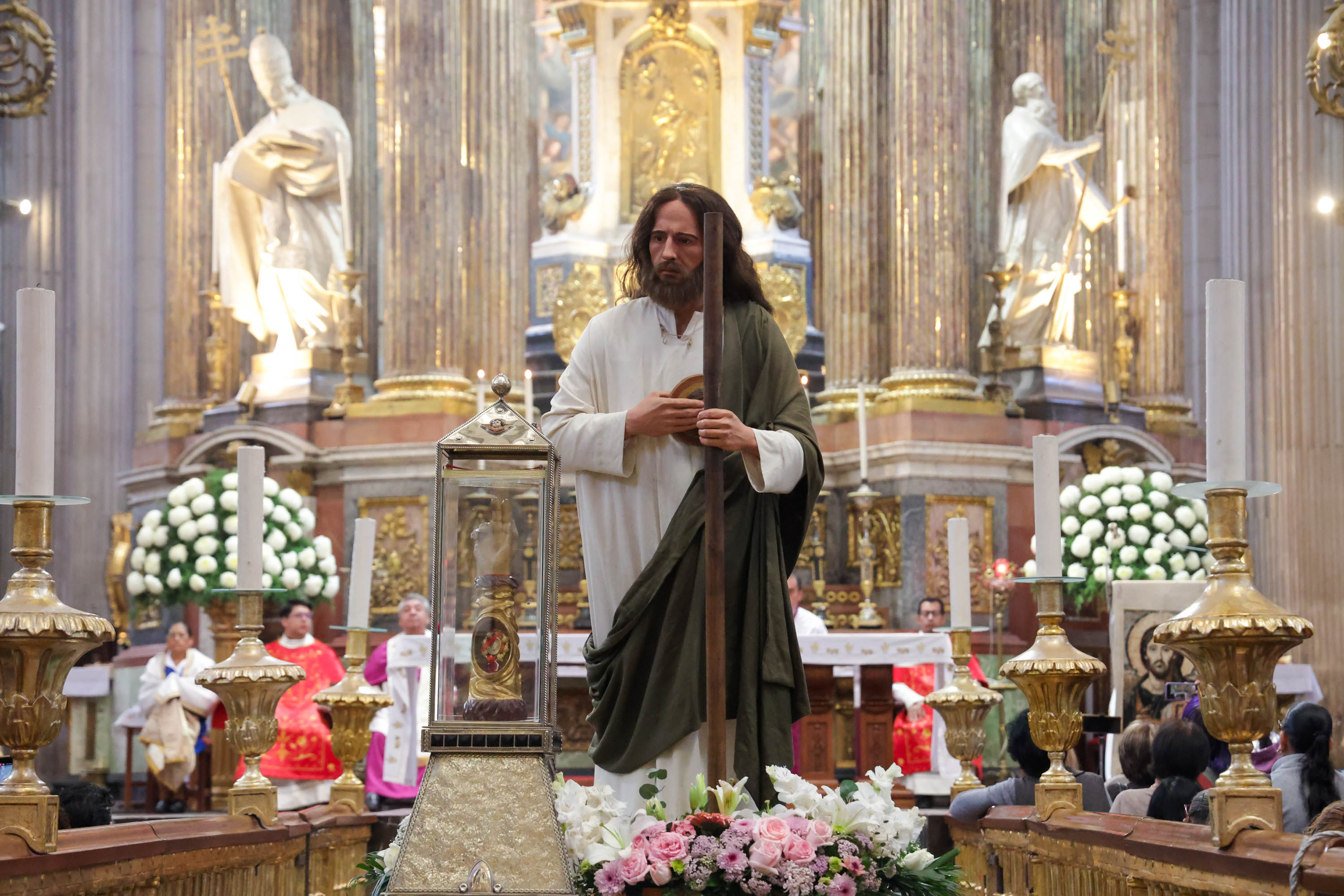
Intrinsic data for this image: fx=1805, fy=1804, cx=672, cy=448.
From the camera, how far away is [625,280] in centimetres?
482

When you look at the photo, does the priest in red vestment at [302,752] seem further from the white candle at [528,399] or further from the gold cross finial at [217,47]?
the gold cross finial at [217,47]

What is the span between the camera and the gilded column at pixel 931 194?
12.9m

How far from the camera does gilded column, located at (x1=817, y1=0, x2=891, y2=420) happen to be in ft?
43.7

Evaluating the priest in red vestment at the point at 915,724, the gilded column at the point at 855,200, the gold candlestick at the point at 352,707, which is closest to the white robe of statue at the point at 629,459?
the gold candlestick at the point at 352,707

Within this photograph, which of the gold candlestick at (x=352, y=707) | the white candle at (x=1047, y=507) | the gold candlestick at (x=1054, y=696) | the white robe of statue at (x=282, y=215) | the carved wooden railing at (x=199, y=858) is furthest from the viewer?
the white robe of statue at (x=282, y=215)

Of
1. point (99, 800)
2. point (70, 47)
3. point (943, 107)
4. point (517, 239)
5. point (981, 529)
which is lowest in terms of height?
point (99, 800)

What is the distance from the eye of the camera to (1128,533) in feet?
38.4

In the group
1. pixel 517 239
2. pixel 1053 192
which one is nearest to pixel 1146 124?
pixel 1053 192

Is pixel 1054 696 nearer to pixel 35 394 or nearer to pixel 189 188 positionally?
pixel 35 394

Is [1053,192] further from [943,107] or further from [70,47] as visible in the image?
[70,47]

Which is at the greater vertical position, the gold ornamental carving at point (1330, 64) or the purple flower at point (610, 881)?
the gold ornamental carving at point (1330, 64)

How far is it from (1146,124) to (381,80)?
6.02 meters

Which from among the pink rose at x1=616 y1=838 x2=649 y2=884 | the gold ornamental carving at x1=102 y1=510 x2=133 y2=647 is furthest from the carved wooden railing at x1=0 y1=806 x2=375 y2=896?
the gold ornamental carving at x1=102 y1=510 x2=133 y2=647

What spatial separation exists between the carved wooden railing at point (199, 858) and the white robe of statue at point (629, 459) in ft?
4.08
